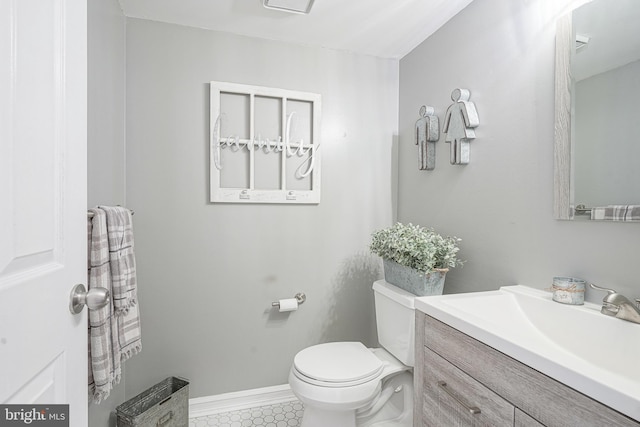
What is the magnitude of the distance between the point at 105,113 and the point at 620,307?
A: 198 cm

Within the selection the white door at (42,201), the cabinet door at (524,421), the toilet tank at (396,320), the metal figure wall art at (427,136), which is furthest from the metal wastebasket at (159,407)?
the metal figure wall art at (427,136)

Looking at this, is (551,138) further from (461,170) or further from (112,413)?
(112,413)

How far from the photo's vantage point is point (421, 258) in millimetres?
1544

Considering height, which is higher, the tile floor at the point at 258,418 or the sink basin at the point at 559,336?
the sink basin at the point at 559,336

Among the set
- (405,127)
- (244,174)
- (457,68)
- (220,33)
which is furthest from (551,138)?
(220,33)

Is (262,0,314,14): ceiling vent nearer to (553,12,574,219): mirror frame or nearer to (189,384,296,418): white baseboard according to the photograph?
(553,12,574,219): mirror frame

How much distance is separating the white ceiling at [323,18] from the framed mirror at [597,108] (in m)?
0.69

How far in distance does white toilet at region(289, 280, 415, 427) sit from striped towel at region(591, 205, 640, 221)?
770 mm

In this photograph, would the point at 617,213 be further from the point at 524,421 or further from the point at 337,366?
the point at 337,366

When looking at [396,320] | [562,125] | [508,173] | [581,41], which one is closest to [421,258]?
[396,320]

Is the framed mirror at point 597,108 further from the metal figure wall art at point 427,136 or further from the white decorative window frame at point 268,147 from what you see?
the white decorative window frame at point 268,147

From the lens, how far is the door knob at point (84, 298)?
0.72m

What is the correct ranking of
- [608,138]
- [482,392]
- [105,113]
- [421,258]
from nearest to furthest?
[482,392] → [608,138] → [105,113] → [421,258]

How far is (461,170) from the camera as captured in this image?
1689 mm
